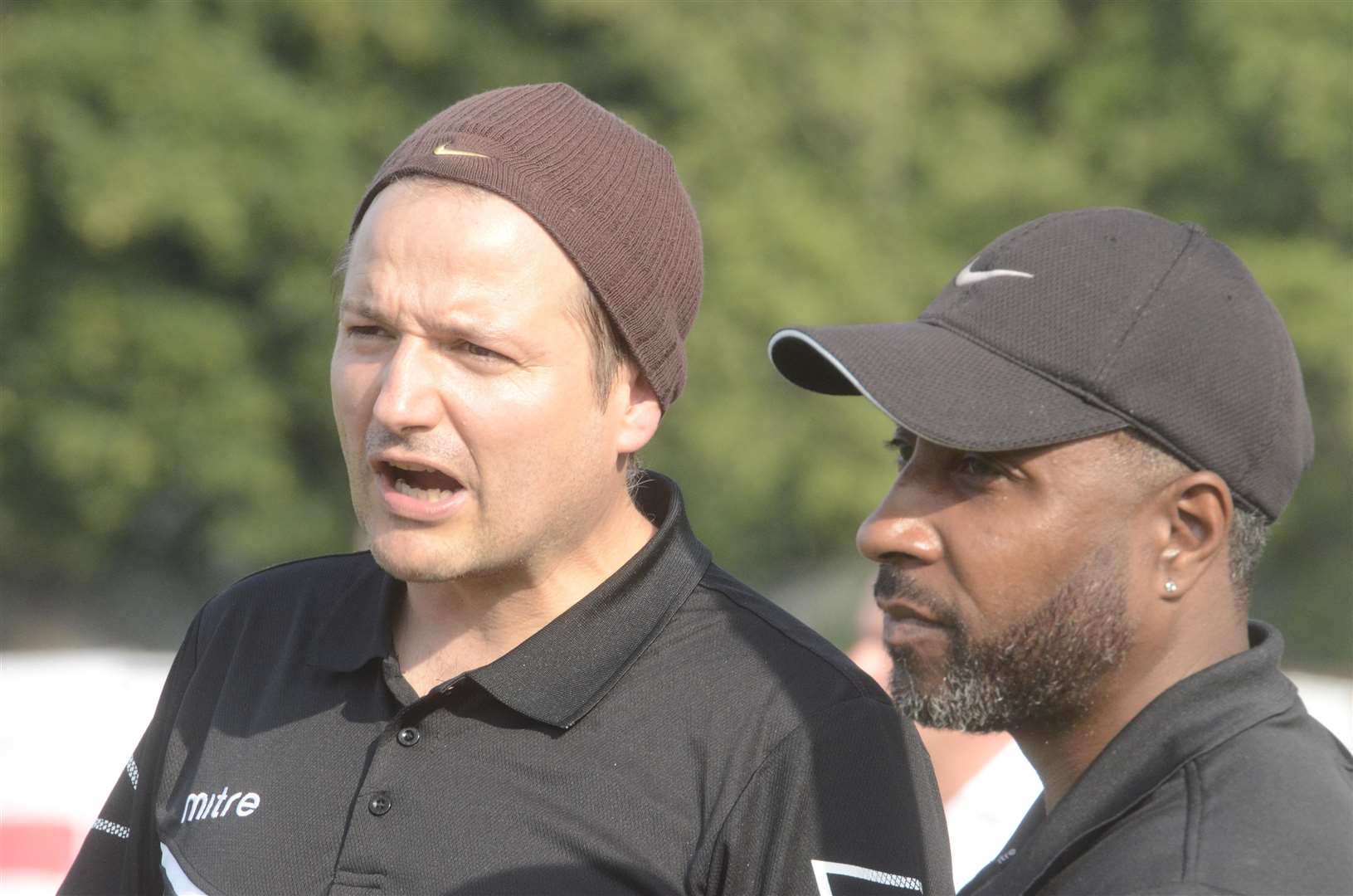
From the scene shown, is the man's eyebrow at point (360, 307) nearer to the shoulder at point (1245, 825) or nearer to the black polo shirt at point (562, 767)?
the black polo shirt at point (562, 767)

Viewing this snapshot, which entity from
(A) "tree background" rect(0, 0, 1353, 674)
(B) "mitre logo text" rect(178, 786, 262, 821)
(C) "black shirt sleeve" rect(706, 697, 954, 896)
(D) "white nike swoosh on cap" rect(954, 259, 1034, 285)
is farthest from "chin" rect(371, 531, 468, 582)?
(A) "tree background" rect(0, 0, 1353, 674)

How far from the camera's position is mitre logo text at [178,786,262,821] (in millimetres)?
2514

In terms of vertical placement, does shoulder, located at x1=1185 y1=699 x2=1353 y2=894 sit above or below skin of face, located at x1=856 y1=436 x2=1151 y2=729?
below

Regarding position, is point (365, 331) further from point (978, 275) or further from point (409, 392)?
point (978, 275)

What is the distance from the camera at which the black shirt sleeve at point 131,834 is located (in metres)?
2.71

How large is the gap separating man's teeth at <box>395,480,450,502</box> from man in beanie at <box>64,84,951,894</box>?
0.01m

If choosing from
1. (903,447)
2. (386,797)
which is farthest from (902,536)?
(386,797)

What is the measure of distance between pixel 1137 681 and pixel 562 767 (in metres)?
0.81

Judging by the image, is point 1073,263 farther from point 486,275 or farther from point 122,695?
point 122,695

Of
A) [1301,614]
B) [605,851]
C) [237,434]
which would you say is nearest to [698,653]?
[605,851]

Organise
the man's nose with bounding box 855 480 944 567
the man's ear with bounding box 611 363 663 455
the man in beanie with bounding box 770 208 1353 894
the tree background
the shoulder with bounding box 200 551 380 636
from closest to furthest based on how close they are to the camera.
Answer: the man in beanie with bounding box 770 208 1353 894
the man's nose with bounding box 855 480 944 567
the man's ear with bounding box 611 363 663 455
the shoulder with bounding box 200 551 380 636
the tree background

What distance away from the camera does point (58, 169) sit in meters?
12.2

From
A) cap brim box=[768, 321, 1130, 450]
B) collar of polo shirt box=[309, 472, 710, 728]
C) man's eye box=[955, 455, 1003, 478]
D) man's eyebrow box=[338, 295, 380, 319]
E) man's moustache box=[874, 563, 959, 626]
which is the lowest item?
collar of polo shirt box=[309, 472, 710, 728]

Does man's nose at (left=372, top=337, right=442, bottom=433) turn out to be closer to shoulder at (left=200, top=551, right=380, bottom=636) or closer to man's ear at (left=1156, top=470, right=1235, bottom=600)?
shoulder at (left=200, top=551, right=380, bottom=636)
